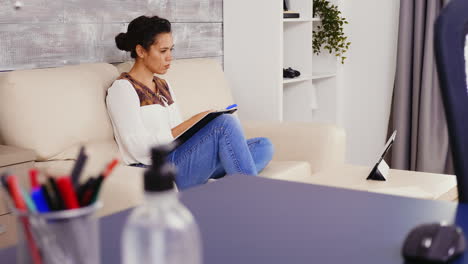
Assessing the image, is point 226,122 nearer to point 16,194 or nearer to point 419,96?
point 419,96

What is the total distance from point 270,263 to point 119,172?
1524 mm

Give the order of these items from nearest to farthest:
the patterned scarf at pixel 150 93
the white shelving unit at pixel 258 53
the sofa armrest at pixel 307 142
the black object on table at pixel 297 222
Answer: the black object on table at pixel 297 222, the patterned scarf at pixel 150 93, the sofa armrest at pixel 307 142, the white shelving unit at pixel 258 53

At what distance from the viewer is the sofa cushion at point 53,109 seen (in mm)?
2430

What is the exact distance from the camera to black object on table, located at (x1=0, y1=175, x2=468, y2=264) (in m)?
0.81

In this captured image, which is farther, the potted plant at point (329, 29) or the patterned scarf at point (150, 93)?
the potted plant at point (329, 29)

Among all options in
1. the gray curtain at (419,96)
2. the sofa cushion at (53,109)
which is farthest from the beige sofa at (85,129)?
the gray curtain at (419,96)

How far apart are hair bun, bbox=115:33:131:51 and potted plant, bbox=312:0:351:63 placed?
179cm

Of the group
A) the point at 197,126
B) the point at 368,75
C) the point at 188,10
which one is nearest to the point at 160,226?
the point at 197,126

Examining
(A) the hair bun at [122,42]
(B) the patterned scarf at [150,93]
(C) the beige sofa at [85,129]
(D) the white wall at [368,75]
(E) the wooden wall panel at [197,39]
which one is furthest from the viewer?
(D) the white wall at [368,75]

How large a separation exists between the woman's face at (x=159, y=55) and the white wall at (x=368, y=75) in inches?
73.8

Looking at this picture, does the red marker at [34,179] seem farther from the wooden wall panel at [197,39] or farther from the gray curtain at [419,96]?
the gray curtain at [419,96]

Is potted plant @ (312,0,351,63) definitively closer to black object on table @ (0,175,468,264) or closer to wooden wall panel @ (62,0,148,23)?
wooden wall panel @ (62,0,148,23)

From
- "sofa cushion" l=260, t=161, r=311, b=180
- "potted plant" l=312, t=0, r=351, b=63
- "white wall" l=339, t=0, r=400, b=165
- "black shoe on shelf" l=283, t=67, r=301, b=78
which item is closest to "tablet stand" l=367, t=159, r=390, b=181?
"sofa cushion" l=260, t=161, r=311, b=180

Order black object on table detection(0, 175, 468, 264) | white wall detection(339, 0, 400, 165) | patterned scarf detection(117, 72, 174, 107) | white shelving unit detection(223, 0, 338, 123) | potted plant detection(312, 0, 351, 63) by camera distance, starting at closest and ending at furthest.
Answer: black object on table detection(0, 175, 468, 264) < patterned scarf detection(117, 72, 174, 107) < white shelving unit detection(223, 0, 338, 123) < potted plant detection(312, 0, 351, 63) < white wall detection(339, 0, 400, 165)
